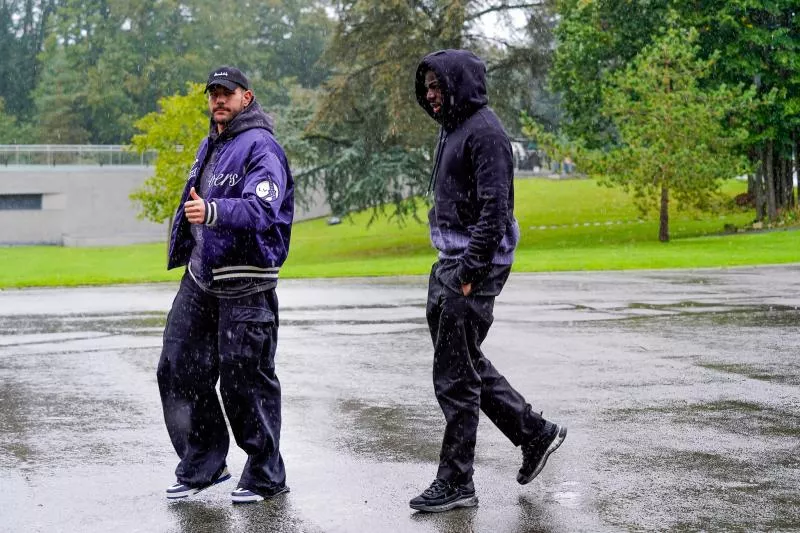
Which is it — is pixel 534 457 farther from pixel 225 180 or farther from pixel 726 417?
pixel 726 417

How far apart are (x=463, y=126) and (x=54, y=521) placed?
241 cm

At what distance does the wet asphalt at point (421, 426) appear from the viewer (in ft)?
17.8

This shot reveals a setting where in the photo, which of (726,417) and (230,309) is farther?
(726,417)

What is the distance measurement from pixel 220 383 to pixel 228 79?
54.4 inches

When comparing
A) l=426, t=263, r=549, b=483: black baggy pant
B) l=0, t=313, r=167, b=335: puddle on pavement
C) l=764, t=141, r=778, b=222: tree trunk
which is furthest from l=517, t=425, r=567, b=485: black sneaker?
l=764, t=141, r=778, b=222: tree trunk

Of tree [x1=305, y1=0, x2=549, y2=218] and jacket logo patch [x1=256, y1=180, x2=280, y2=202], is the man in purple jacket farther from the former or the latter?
tree [x1=305, y1=0, x2=549, y2=218]

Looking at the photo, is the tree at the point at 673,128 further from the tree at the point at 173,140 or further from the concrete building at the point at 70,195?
the concrete building at the point at 70,195

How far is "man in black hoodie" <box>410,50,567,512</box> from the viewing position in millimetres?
5492

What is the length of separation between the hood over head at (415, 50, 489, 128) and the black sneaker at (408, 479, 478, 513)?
62.9 inches

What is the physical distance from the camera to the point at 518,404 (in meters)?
5.93

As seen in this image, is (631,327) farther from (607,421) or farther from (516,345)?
(607,421)

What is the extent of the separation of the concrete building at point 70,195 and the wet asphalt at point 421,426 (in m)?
46.9

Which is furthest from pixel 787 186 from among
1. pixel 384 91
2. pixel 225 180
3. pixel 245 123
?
pixel 225 180

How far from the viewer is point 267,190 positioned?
563 centimetres
